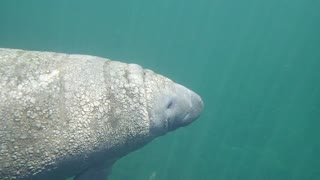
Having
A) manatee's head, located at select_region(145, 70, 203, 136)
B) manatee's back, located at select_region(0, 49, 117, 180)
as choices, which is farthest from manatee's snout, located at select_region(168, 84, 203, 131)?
manatee's back, located at select_region(0, 49, 117, 180)

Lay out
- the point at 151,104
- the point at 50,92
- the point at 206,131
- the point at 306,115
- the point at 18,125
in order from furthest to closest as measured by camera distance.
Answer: the point at 306,115, the point at 206,131, the point at 151,104, the point at 50,92, the point at 18,125

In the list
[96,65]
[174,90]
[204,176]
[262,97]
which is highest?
[262,97]

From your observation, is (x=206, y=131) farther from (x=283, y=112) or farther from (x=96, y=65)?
(x=96, y=65)

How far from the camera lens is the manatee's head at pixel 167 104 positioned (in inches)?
225

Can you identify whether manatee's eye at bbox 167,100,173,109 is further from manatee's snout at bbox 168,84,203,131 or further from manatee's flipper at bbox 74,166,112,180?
manatee's flipper at bbox 74,166,112,180

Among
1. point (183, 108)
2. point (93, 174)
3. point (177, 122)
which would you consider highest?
point (183, 108)

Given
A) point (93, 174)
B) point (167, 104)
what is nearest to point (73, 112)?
point (93, 174)

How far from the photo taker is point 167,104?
5902 mm

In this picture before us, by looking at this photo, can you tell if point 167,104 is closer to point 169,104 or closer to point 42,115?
point 169,104

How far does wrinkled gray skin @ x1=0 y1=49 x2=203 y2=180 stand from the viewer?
15.3 feet

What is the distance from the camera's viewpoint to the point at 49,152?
4.80 m

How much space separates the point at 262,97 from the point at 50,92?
72.6 ft

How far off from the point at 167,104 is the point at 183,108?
47 centimetres

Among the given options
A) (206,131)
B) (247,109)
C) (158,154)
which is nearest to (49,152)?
(158,154)
